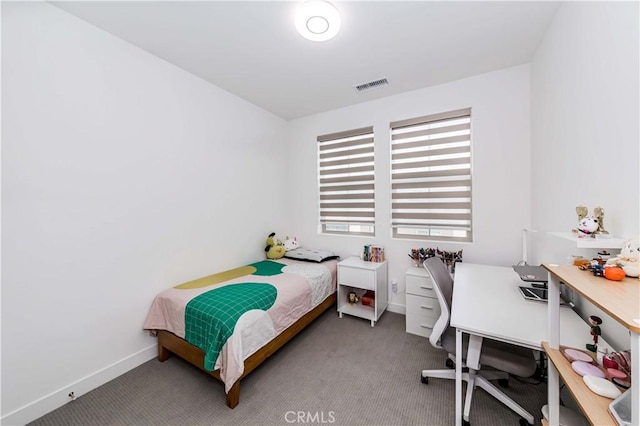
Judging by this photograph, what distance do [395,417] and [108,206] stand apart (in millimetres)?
2621

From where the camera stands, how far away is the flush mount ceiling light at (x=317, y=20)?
1.59 meters

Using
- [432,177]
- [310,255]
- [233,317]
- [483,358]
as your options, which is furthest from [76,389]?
[432,177]

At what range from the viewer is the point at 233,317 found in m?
1.64

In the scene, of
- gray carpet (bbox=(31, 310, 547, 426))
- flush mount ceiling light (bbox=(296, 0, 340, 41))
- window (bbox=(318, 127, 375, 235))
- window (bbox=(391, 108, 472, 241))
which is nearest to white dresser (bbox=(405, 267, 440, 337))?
gray carpet (bbox=(31, 310, 547, 426))

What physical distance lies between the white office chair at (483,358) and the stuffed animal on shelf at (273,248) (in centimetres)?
212

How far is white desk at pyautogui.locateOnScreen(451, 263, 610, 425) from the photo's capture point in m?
1.13

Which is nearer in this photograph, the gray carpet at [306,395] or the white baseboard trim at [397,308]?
the gray carpet at [306,395]

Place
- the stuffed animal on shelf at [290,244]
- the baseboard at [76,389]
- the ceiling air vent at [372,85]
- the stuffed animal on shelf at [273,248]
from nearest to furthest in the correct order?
the baseboard at [76,389], the ceiling air vent at [372,85], the stuffed animal on shelf at [273,248], the stuffed animal on shelf at [290,244]

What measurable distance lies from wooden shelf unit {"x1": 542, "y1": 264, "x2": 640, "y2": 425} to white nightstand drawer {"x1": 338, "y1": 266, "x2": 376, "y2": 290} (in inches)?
65.5

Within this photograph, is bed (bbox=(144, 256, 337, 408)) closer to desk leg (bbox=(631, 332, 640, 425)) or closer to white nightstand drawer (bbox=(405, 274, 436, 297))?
white nightstand drawer (bbox=(405, 274, 436, 297))

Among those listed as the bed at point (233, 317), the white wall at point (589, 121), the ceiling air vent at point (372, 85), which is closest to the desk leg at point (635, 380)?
the white wall at point (589, 121)

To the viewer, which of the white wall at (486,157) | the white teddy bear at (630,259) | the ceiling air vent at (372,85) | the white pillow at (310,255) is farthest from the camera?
the white pillow at (310,255)

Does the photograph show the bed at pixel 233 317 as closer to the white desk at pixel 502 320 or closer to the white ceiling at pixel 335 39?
the white desk at pixel 502 320

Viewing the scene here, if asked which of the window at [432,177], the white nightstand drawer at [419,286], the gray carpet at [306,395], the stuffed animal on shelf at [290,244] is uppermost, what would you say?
the window at [432,177]
